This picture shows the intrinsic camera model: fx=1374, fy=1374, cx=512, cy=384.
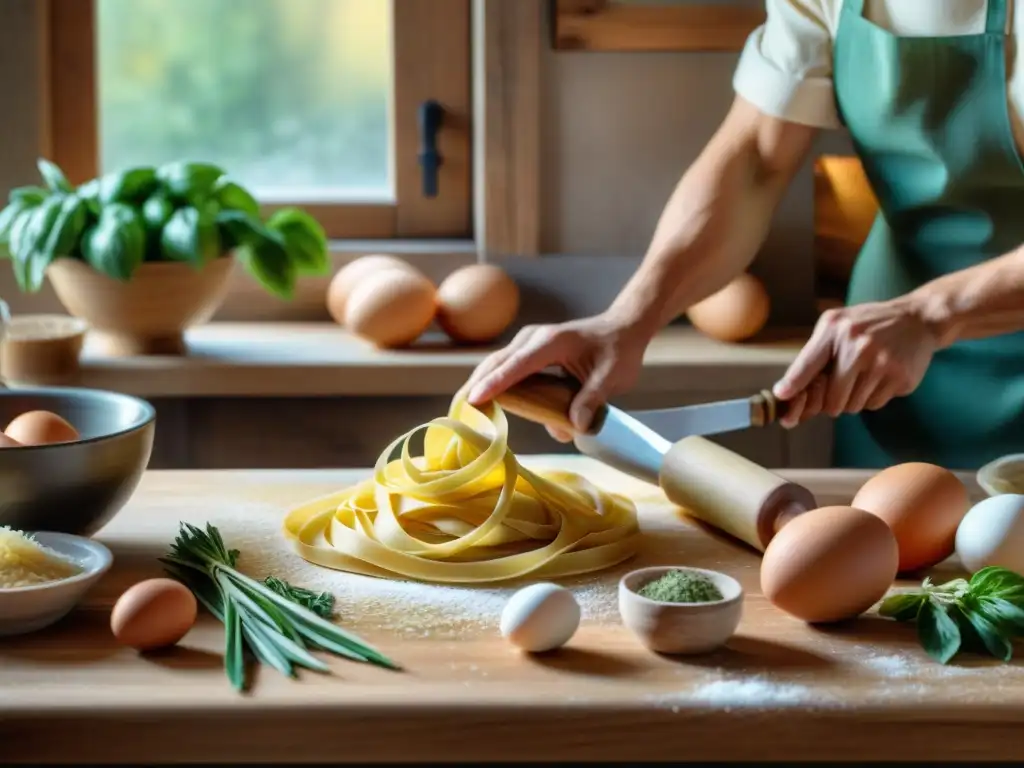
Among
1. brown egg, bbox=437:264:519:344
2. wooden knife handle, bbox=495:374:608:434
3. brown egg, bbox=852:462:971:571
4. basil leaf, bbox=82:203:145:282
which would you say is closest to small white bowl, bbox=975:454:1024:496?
brown egg, bbox=852:462:971:571

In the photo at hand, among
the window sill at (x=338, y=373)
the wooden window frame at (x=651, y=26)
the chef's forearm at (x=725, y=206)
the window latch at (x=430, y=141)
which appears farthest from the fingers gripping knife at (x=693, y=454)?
the window latch at (x=430, y=141)

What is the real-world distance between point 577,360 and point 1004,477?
508 millimetres

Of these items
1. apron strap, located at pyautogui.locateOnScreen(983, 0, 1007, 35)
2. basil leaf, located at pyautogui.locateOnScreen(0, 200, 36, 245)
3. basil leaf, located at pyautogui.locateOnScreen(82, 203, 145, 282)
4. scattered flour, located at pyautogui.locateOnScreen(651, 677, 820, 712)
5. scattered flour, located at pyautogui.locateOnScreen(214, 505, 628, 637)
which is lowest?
scattered flour, located at pyautogui.locateOnScreen(651, 677, 820, 712)

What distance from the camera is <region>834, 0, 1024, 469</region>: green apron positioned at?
1.81 m

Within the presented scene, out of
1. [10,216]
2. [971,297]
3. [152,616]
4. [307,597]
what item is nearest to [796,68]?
[971,297]

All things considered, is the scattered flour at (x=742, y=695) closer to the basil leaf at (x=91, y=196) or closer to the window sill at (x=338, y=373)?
the window sill at (x=338, y=373)

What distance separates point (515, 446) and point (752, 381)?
0.51m

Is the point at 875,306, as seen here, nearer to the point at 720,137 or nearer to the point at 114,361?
the point at 720,137

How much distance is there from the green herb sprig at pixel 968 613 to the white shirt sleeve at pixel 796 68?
0.94 meters

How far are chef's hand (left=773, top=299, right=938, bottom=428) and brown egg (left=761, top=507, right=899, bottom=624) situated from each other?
44cm

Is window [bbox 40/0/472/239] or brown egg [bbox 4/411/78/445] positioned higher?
window [bbox 40/0/472/239]

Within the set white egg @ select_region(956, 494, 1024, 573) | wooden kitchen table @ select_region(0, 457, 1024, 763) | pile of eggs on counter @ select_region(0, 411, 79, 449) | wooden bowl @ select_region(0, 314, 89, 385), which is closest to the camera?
wooden kitchen table @ select_region(0, 457, 1024, 763)

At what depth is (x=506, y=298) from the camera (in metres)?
2.48

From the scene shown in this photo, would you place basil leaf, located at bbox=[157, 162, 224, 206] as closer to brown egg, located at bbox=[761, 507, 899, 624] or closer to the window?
the window
